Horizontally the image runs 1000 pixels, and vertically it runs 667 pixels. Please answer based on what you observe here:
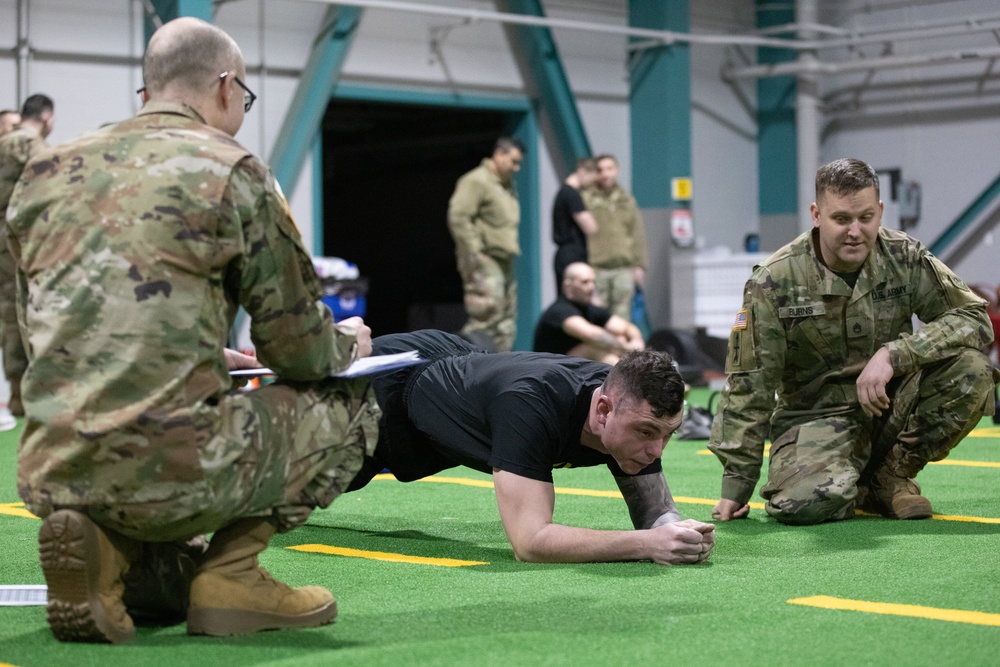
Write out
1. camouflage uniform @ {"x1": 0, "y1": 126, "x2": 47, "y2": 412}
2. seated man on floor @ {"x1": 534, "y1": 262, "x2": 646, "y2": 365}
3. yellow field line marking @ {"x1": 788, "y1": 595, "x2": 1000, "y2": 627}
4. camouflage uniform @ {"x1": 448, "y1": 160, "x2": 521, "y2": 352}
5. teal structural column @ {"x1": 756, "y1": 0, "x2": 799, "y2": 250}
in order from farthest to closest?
teal structural column @ {"x1": 756, "y1": 0, "x2": 799, "y2": 250} → camouflage uniform @ {"x1": 448, "y1": 160, "x2": 521, "y2": 352} → seated man on floor @ {"x1": 534, "y1": 262, "x2": 646, "y2": 365} → camouflage uniform @ {"x1": 0, "y1": 126, "x2": 47, "y2": 412} → yellow field line marking @ {"x1": 788, "y1": 595, "x2": 1000, "y2": 627}

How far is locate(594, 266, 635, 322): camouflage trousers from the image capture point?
41.5 ft

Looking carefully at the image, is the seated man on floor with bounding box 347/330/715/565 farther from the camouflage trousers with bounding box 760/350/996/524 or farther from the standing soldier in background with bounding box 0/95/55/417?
the standing soldier in background with bounding box 0/95/55/417

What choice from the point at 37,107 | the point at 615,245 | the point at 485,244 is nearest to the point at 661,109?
the point at 615,245

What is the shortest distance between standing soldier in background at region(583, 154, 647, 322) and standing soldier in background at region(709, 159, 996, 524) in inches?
300

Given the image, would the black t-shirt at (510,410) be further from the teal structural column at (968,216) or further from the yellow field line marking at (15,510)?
the teal structural column at (968,216)

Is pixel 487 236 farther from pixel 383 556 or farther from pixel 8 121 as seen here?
pixel 383 556

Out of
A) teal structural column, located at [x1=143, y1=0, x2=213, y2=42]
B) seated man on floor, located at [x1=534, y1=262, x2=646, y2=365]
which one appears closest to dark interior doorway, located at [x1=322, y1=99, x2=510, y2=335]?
teal structural column, located at [x1=143, y1=0, x2=213, y2=42]

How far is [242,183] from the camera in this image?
2.80 m

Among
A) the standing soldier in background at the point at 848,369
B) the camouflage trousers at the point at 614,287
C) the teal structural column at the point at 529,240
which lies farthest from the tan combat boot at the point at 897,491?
the teal structural column at the point at 529,240

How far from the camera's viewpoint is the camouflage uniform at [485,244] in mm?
11305

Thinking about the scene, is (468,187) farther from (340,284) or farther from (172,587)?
(172,587)

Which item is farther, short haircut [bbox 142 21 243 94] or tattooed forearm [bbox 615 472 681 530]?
tattooed forearm [bbox 615 472 681 530]

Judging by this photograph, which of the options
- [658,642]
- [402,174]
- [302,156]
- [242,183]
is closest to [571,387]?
[658,642]

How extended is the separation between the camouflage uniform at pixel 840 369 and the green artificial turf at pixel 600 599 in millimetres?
186
